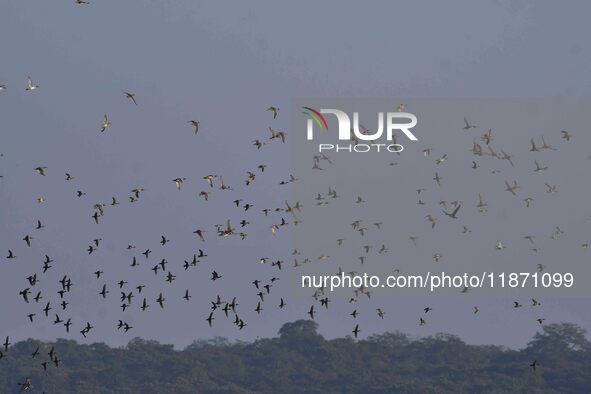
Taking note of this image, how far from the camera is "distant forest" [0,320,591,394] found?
10756 centimetres

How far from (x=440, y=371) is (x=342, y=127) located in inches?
1157

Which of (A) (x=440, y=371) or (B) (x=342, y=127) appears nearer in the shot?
(B) (x=342, y=127)

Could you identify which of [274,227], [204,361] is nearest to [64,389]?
[204,361]

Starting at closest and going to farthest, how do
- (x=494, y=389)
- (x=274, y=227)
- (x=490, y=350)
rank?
(x=274, y=227)
(x=494, y=389)
(x=490, y=350)

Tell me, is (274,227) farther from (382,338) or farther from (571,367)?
(382,338)

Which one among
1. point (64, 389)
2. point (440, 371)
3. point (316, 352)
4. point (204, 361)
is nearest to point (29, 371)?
point (64, 389)

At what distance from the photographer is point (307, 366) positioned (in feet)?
375

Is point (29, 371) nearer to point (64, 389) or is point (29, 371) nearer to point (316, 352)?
point (64, 389)

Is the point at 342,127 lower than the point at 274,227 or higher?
higher

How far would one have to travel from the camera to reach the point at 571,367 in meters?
113

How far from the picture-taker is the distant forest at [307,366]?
107562mm

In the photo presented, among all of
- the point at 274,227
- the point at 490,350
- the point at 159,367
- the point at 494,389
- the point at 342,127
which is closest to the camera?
the point at 274,227

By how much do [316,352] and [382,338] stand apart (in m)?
10.3

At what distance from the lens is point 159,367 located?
4419 inches
